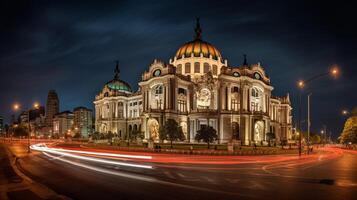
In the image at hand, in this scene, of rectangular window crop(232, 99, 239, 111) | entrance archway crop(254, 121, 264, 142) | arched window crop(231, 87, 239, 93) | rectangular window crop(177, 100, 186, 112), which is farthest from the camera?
entrance archway crop(254, 121, 264, 142)

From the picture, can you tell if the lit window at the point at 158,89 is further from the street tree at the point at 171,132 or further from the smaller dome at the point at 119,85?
the smaller dome at the point at 119,85

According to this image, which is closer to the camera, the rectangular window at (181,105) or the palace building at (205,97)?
the palace building at (205,97)

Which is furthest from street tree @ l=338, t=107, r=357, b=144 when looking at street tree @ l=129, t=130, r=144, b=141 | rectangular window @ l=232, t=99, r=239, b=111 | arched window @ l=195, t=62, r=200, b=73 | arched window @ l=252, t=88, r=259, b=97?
street tree @ l=129, t=130, r=144, b=141

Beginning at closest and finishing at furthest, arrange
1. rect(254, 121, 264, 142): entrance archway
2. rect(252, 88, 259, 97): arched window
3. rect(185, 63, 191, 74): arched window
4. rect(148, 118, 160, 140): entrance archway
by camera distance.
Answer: rect(148, 118, 160, 140): entrance archway < rect(254, 121, 264, 142): entrance archway < rect(252, 88, 259, 97): arched window < rect(185, 63, 191, 74): arched window

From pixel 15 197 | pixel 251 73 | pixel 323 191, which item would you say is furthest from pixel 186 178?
pixel 251 73

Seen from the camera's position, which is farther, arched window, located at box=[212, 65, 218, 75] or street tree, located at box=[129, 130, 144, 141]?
arched window, located at box=[212, 65, 218, 75]

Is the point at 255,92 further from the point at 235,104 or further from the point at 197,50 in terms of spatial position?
the point at 197,50

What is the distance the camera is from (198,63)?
9644cm

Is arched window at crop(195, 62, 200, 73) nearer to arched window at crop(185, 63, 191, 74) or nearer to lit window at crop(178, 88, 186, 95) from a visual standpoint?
arched window at crop(185, 63, 191, 74)

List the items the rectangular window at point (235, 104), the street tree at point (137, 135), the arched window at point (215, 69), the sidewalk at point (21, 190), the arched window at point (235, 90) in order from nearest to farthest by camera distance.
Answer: the sidewalk at point (21, 190), the street tree at point (137, 135), the rectangular window at point (235, 104), the arched window at point (235, 90), the arched window at point (215, 69)

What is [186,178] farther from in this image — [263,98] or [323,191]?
[263,98]

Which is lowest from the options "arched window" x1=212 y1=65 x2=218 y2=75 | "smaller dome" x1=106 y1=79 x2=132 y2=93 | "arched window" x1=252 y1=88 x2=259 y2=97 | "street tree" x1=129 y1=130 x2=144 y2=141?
"street tree" x1=129 y1=130 x2=144 y2=141

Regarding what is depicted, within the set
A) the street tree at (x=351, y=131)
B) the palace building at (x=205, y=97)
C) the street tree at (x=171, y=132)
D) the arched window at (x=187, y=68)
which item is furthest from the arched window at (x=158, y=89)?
the street tree at (x=351, y=131)

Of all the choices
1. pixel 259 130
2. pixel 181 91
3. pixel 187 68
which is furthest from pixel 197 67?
pixel 259 130
